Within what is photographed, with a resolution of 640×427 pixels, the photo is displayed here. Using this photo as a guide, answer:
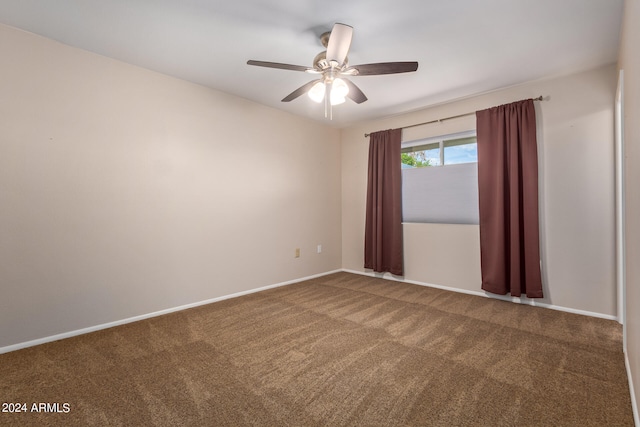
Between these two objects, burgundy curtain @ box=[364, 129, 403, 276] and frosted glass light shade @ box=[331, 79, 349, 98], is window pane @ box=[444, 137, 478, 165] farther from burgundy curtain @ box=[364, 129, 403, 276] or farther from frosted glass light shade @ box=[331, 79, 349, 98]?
frosted glass light shade @ box=[331, 79, 349, 98]

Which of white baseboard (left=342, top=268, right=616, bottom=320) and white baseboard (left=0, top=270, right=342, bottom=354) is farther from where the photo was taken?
white baseboard (left=342, top=268, right=616, bottom=320)

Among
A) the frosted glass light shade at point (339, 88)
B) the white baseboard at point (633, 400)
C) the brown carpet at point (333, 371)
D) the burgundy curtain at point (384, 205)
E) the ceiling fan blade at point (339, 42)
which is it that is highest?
A: the ceiling fan blade at point (339, 42)

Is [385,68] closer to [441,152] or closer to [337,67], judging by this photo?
[337,67]

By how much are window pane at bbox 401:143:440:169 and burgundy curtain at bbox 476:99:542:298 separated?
580 mm

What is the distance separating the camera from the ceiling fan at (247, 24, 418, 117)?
1.88 m

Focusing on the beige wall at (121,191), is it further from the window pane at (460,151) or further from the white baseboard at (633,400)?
the white baseboard at (633,400)

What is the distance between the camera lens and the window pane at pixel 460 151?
3.51 m

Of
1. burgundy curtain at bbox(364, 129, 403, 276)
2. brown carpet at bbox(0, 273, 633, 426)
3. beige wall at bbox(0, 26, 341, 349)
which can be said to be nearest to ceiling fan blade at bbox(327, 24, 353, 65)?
beige wall at bbox(0, 26, 341, 349)

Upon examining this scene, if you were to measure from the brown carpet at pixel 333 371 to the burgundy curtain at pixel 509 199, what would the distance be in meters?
0.47

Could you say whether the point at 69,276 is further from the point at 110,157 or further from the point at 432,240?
the point at 432,240

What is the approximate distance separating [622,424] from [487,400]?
57cm

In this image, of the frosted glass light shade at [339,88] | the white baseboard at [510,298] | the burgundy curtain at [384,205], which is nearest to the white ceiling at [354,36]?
the frosted glass light shade at [339,88]

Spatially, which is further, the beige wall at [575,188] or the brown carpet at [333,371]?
the beige wall at [575,188]

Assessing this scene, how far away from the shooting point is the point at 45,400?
156cm
